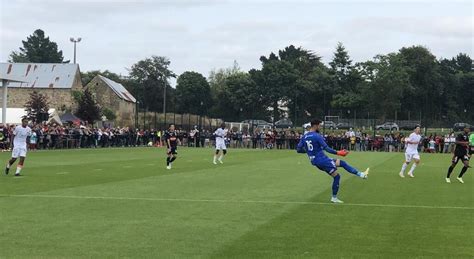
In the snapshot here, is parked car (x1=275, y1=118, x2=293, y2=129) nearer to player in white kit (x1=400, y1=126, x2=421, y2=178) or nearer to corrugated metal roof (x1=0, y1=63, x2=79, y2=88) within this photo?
corrugated metal roof (x1=0, y1=63, x2=79, y2=88)

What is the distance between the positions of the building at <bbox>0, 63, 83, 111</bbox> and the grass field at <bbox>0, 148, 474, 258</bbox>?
89.3m

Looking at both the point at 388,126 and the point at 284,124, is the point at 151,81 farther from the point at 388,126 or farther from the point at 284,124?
the point at 388,126

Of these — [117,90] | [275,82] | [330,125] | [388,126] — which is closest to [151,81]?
[117,90]

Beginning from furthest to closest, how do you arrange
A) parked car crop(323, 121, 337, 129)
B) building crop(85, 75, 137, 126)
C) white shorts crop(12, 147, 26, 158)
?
building crop(85, 75, 137, 126) → parked car crop(323, 121, 337, 129) → white shorts crop(12, 147, 26, 158)

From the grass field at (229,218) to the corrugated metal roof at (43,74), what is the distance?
90.0 meters

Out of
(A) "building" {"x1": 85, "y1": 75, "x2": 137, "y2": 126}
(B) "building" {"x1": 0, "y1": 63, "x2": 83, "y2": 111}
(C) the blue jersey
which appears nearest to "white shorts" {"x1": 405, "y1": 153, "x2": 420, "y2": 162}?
(C) the blue jersey

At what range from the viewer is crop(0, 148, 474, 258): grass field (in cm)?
881

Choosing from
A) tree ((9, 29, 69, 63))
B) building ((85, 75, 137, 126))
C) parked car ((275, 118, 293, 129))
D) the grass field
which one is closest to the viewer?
the grass field

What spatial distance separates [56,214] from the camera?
11.9 meters

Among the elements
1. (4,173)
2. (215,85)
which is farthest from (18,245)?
(215,85)

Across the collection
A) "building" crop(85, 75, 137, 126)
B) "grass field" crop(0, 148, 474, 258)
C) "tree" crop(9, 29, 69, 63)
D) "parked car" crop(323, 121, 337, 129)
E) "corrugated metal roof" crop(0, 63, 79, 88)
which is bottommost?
"grass field" crop(0, 148, 474, 258)

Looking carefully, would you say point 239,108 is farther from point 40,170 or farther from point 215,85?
point 40,170

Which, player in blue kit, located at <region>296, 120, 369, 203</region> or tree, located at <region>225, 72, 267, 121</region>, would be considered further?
tree, located at <region>225, 72, 267, 121</region>

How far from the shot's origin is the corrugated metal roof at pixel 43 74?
106 metres
